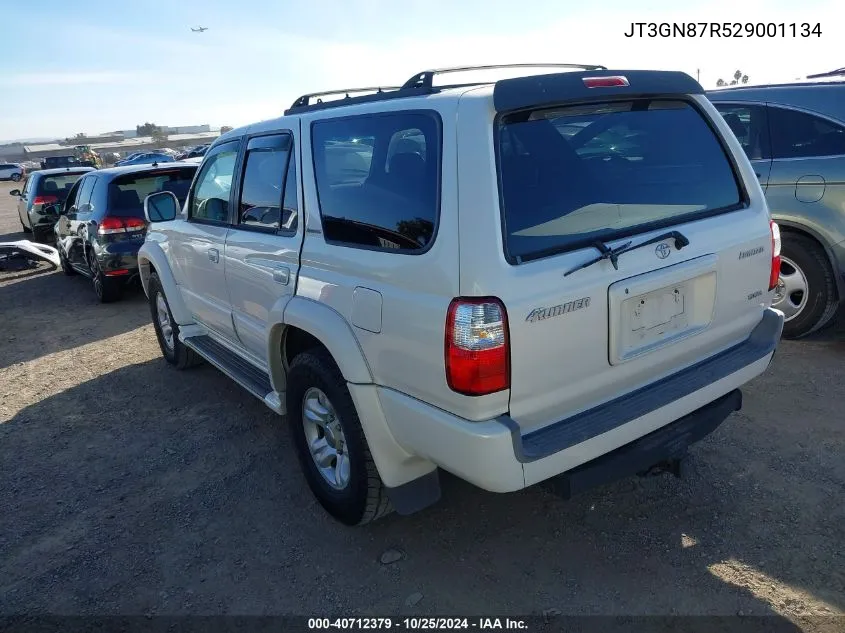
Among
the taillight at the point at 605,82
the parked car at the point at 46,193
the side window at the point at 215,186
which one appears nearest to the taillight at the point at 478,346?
the taillight at the point at 605,82

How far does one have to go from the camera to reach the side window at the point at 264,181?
3318mm

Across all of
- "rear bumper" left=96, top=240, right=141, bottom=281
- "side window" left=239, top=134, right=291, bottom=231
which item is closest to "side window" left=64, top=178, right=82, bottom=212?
"rear bumper" left=96, top=240, right=141, bottom=281

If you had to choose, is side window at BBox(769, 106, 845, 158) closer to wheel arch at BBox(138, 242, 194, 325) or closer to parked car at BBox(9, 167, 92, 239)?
wheel arch at BBox(138, 242, 194, 325)

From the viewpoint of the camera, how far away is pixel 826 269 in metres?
4.80

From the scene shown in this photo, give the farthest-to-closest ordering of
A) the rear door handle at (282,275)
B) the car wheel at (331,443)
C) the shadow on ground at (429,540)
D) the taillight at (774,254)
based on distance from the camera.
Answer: the rear door handle at (282,275)
the taillight at (774,254)
the car wheel at (331,443)
the shadow on ground at (429,540)

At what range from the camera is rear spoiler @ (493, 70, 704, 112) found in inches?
90.0

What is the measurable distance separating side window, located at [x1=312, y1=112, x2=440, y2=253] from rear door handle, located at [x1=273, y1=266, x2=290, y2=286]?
362 mm

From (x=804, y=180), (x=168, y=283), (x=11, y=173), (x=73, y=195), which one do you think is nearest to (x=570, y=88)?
(x=804, y=180)

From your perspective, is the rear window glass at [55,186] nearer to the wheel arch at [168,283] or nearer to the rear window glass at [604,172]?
the wheel arch at [168,283]

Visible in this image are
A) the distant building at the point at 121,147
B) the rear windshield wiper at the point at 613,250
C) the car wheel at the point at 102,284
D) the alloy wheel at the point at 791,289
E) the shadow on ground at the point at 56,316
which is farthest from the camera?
the distant building at the point at 121,147

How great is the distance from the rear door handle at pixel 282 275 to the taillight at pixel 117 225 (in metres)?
5.26

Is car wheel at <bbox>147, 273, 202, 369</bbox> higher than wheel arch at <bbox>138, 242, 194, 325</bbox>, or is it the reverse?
wheel arch at <bbox>138, 242, 194, 325</bbox>

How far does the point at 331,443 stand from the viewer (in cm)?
319

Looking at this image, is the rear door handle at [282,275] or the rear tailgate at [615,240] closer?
the rear tailgate at [615,240]
